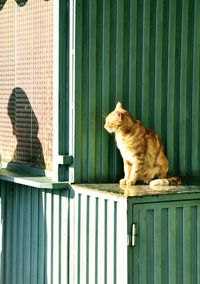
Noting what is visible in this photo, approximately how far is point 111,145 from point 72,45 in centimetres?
76

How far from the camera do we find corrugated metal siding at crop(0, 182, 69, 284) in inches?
204

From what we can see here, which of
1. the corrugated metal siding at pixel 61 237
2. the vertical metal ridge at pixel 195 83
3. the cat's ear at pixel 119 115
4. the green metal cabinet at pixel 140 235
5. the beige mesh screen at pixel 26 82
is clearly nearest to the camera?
the green metal cabinet at pixel 140 235

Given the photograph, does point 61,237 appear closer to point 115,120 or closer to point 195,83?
point 115,120

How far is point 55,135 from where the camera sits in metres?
5.14

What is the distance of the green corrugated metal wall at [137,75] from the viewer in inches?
201

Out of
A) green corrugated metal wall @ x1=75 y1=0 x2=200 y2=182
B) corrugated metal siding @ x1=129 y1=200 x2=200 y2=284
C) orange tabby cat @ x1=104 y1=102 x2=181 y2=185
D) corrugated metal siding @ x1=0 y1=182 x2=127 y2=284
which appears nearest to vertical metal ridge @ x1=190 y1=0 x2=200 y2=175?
green corrugated metal wall @ x1=75 y1=0 x2=200 y2=182

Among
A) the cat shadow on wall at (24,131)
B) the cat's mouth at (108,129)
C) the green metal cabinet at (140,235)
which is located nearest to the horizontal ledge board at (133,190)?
the green metal cabinet at (140,235)

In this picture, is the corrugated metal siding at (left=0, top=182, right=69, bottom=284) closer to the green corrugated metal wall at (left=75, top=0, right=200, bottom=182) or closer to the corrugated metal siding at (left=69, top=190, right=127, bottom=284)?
the corrugated metal siding at (left=69, top=190, right=127, bottom=284)

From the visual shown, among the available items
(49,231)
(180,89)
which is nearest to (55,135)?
(49,231)

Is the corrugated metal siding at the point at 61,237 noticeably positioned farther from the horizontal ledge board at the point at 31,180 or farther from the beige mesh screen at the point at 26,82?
the beige mesh screen at the point at 26,82

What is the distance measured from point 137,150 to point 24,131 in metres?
1.15

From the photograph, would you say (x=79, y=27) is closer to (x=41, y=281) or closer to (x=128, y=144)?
(x=128, y=144)

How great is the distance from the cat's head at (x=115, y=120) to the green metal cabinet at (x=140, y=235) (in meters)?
0.41

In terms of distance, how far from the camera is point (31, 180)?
515 cm
